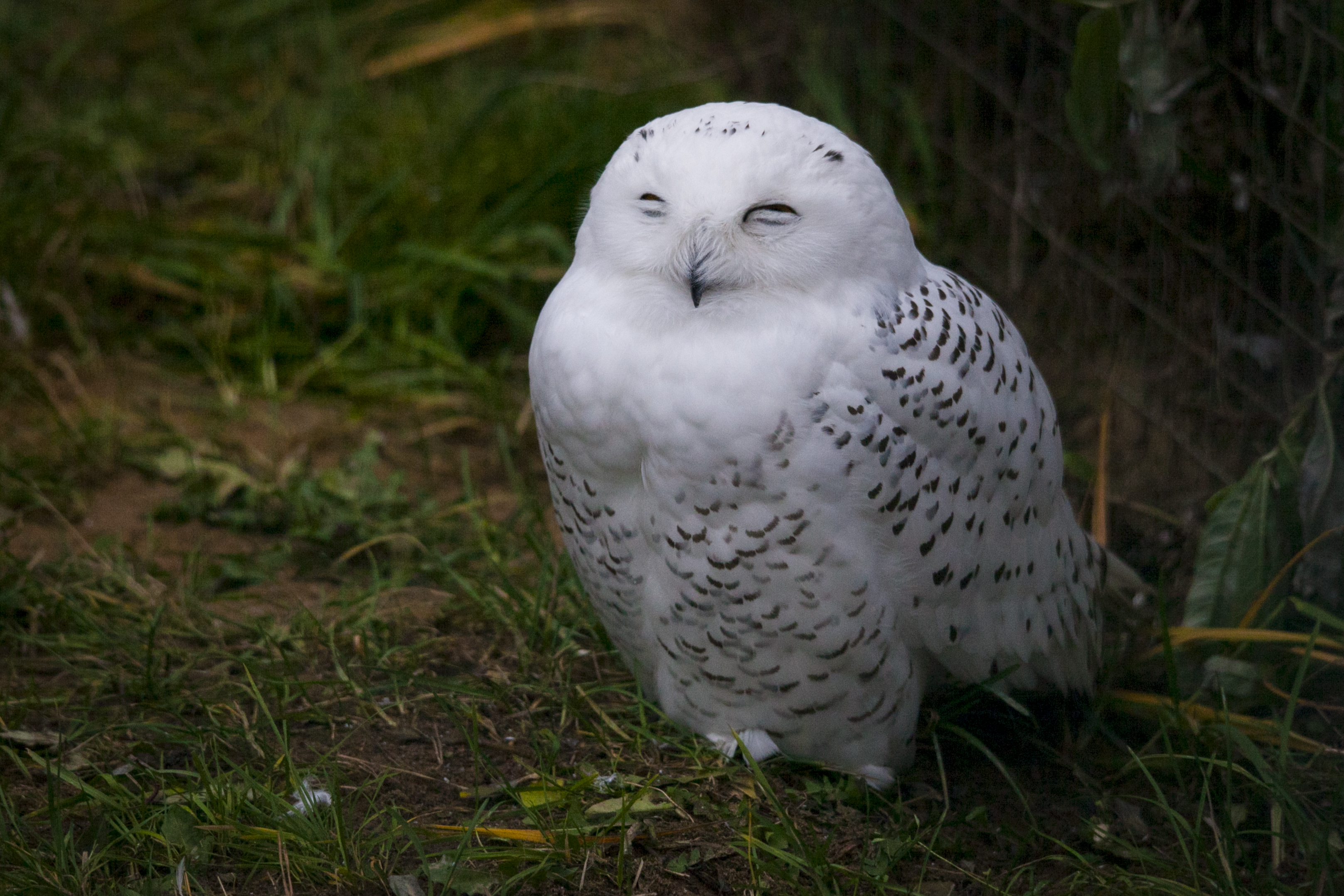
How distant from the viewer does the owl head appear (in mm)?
1893

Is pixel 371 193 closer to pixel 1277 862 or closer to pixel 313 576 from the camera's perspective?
pixel 313 576

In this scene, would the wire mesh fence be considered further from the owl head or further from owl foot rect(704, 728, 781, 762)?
owl foot rect(704, 728, 781, 762)

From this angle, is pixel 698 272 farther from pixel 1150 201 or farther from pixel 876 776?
pixel 1150 201

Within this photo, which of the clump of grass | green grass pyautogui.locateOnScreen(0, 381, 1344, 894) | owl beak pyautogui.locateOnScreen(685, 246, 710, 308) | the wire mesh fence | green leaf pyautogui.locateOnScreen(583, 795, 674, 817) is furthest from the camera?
the clump of grass

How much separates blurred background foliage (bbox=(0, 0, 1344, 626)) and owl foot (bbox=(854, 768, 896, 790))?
2.75 ft

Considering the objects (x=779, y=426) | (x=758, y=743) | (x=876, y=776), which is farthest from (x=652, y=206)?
(x=876, y=776)

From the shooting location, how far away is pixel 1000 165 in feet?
12.2

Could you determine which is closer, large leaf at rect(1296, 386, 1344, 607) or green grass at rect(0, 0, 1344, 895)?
green grass at rect(0, 0, 1344, 895)

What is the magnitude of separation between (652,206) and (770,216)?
0.20 meters

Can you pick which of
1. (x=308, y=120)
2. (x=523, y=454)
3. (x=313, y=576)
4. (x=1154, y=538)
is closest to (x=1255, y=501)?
(x=1154, y=538)

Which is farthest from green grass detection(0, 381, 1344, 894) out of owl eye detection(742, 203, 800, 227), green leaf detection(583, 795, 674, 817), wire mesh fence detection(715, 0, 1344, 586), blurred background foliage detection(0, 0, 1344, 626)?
owl eye detection(742, 203, 800, 227)

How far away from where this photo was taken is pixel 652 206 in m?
1.96

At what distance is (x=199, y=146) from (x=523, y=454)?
198 centimetres

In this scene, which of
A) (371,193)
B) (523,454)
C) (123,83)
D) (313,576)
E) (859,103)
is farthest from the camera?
(123,83)
